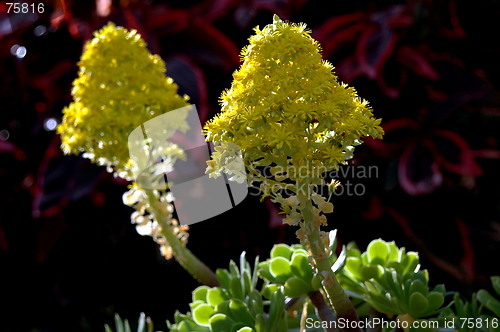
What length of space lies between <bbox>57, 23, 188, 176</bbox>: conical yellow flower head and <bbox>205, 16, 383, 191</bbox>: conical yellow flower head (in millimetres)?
186

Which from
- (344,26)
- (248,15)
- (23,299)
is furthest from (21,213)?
(344,26)

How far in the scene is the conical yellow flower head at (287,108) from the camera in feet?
1.29

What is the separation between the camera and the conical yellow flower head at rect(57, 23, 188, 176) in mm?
556

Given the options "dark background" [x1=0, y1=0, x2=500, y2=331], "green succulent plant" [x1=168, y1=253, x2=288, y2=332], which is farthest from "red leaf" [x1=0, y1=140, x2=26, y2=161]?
"green succulent plant" [x1=168, y1=253, x2=288, y2=332]

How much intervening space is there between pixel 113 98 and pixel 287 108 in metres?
0.25

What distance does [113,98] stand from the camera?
1.82 ft

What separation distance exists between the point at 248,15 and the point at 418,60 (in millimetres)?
351

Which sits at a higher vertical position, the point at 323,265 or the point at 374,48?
the point at 374,48

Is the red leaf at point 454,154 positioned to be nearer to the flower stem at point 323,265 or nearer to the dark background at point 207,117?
the dark background at point 207,117

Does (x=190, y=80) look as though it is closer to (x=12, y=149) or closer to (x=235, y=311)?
(x=12, y=149)

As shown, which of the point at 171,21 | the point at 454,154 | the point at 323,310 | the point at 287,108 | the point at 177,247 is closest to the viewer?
the point at 287,108

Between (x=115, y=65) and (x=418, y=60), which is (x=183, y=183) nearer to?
(x=115, y=65)

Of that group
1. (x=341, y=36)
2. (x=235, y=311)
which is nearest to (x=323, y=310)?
(x=235, y=311)

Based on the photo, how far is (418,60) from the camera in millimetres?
941
